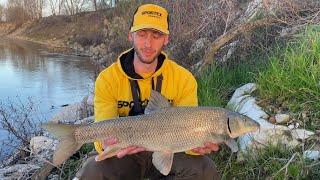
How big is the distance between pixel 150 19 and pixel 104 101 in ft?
2.23

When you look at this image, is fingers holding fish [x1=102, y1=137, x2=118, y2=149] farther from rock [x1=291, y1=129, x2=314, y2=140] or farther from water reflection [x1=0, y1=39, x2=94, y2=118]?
water reflection [x1=0, y1=39, x2=94, y2=118]

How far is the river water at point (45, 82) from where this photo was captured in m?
11.8

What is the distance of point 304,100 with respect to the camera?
4.40 metres

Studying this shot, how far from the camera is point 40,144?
6582 mm

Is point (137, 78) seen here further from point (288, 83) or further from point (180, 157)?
point (288, 83)

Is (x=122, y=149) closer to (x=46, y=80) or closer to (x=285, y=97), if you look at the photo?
(x=285, y=97)

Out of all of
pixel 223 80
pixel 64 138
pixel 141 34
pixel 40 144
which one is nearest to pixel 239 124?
pixel 141 34

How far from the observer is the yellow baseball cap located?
357 centimetres

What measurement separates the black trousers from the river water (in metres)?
5.28

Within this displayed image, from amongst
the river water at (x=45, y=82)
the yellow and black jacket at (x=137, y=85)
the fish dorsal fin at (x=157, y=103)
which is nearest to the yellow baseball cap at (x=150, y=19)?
the yellow and black jacket at (x=137, y=85)

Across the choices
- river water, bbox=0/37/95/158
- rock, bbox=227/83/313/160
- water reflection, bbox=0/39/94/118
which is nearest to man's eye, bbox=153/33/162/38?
rock, bbox=227/83/313/160

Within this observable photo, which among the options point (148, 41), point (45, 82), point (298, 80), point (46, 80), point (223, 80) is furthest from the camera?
point (46, 80)

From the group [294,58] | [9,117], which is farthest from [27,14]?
[294,58]

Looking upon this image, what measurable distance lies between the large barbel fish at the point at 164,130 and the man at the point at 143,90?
Answer: 12.2 inches
